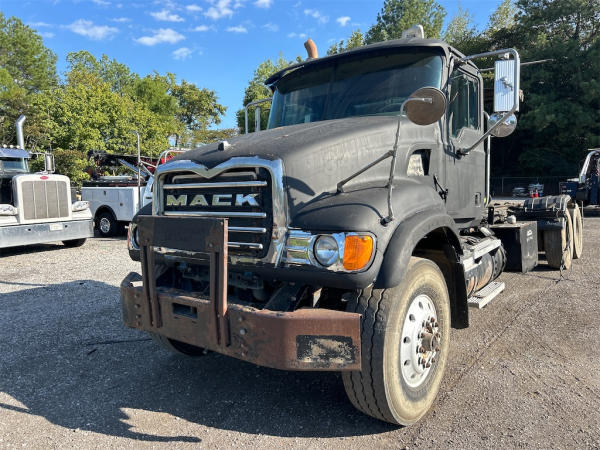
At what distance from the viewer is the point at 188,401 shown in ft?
10.8

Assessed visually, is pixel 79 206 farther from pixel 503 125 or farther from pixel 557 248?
pixel 557 248

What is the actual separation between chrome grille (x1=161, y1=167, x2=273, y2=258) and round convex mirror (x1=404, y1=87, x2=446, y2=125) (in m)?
1.02

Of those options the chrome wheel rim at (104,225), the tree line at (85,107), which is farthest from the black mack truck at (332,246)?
the tree line at (85,107)

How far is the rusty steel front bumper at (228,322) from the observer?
2.50m

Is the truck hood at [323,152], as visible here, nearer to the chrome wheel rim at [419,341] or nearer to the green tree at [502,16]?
the chrome wheel rim at [419,341]

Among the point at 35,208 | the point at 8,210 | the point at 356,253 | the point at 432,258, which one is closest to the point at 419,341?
the point at 432,258

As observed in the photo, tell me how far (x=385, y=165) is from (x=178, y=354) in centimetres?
250

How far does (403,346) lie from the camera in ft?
9.36

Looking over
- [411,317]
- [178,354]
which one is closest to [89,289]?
[178,354]

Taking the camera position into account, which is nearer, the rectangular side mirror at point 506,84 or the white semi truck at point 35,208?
the rectangular side mirror at point 506,84

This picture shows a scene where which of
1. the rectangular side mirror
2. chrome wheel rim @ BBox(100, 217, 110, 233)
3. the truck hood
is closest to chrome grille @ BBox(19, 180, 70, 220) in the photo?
chrome wheel rim @ BBox(100, 217, 110, 233)

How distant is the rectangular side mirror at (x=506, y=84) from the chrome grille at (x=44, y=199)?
384 inches

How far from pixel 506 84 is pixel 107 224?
40.8 ft

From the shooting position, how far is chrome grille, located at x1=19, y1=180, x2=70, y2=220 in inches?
386
